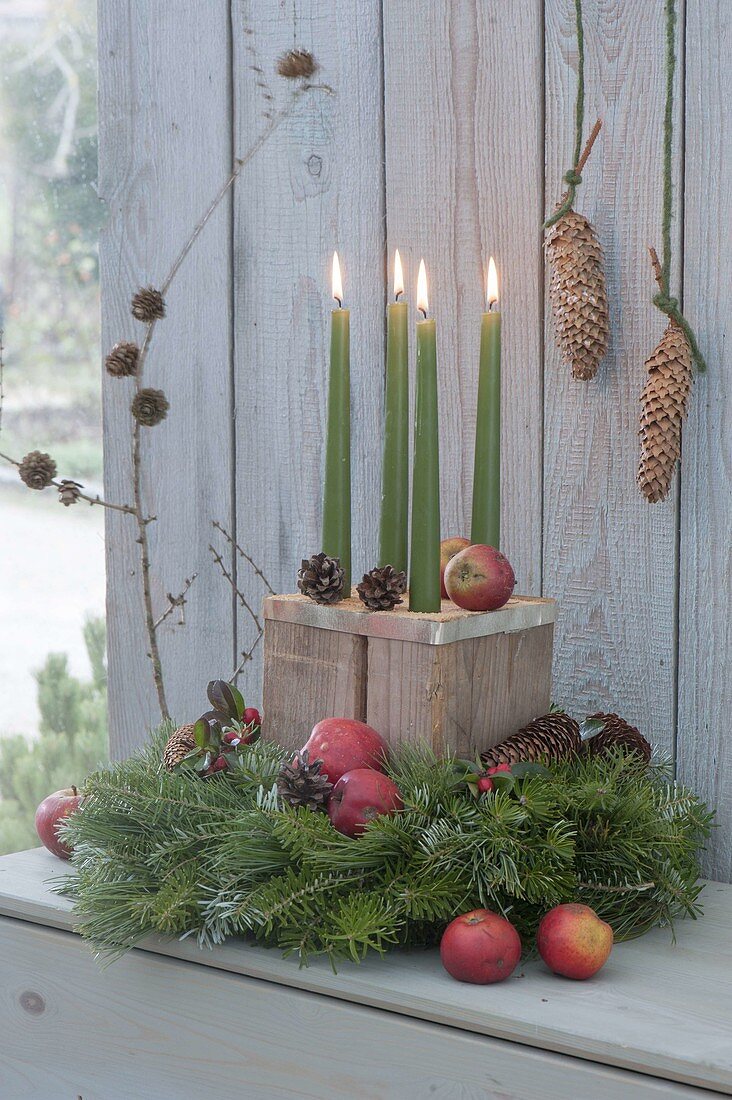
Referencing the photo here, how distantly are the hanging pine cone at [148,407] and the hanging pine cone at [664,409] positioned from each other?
526 millimetres

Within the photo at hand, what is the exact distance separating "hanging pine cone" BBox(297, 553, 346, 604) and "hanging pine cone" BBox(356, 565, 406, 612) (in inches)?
1.2

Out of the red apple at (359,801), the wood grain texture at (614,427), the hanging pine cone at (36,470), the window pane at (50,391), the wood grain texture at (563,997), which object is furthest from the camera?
the window pane at (50,391)

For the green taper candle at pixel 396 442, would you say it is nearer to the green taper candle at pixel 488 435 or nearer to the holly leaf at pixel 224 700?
the green taper candle at pixel 488 435

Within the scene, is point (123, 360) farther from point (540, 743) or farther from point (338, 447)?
point (540, 743)

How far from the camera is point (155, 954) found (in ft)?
2.97

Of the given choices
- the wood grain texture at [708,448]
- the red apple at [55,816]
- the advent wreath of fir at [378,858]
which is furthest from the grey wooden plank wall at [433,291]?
the red apple at [55,816]

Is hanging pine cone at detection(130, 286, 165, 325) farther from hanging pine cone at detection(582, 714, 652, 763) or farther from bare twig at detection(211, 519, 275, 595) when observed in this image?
hanging pine cone at detection(582, 714, 652, 763)

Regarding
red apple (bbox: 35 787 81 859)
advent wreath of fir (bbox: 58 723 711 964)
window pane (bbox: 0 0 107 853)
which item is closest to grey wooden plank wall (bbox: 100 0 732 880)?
advent wreath of fir (bbox: 58 723 711 964)

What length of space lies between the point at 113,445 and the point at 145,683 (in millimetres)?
306

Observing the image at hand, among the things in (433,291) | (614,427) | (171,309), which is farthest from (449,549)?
(171,309)

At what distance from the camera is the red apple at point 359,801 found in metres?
0.85

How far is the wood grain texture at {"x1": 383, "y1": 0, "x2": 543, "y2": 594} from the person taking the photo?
1129 mm

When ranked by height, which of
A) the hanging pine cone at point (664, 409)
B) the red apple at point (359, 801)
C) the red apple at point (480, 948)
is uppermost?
the hanging pine cone at point (664, 409)

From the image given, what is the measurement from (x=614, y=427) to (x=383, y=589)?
32cm
